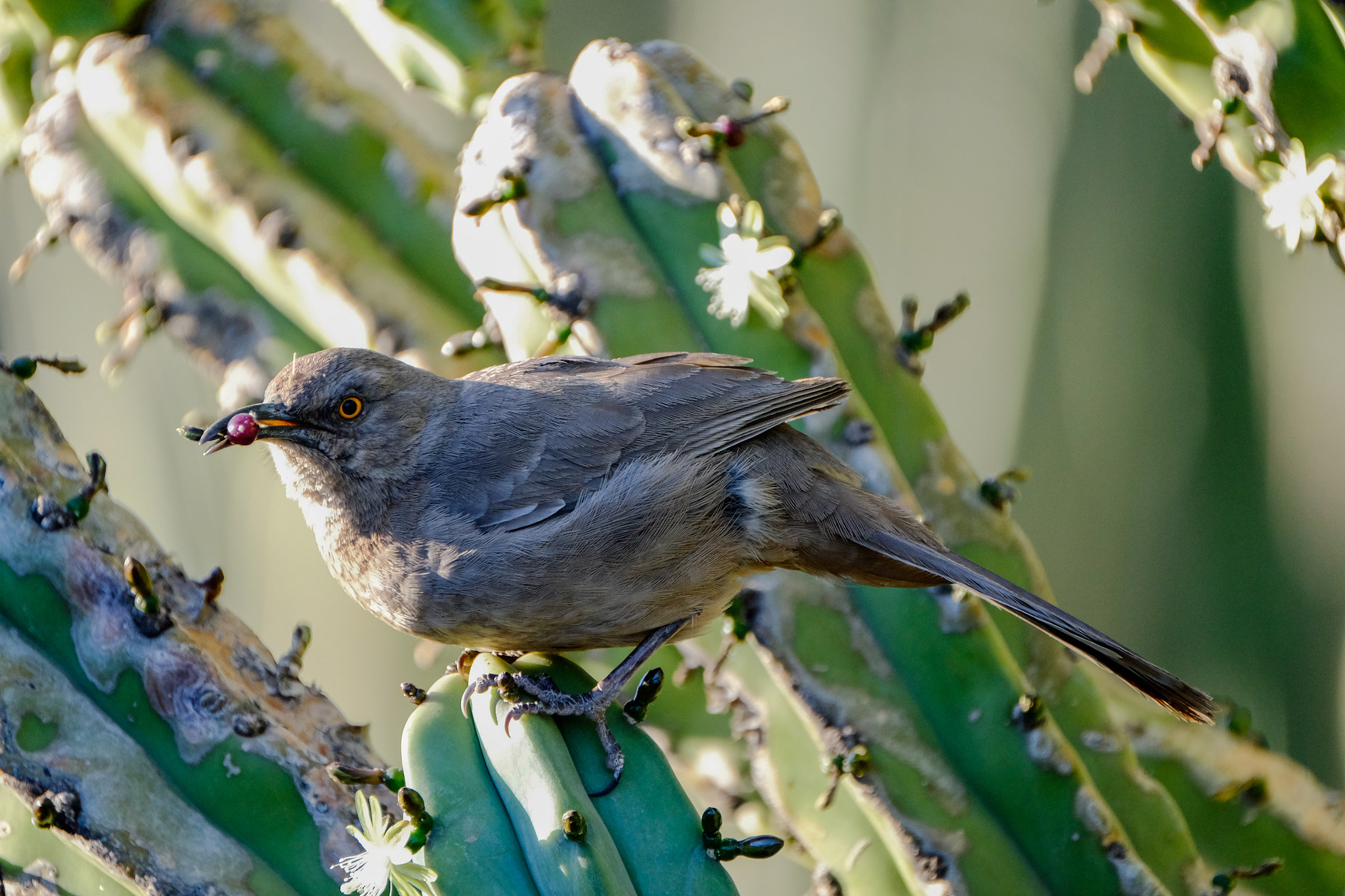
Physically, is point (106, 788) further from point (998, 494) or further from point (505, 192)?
point (998, 494)

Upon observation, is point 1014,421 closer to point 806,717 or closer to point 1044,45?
point 1044,45

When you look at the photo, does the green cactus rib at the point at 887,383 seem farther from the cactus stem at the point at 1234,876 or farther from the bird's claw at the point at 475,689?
the bird's claw at the point at 475,689

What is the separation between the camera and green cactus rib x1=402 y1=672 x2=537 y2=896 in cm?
97

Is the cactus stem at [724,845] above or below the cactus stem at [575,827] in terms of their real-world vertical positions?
above

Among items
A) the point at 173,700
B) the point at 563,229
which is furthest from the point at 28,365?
the point at 563,229

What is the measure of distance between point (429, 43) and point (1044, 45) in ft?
4.78

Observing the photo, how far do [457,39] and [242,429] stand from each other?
1057 mm

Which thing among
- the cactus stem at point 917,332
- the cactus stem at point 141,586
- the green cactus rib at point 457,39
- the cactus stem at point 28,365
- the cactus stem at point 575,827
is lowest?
the cactus stem at point 575,827

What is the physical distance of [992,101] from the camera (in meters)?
2.44

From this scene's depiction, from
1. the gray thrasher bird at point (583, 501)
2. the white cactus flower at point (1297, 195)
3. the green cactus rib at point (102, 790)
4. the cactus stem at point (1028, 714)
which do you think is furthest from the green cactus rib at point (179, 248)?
the white cactus flower at point (1297, 195)

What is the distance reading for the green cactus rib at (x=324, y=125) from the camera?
6.66ft

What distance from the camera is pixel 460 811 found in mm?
1001

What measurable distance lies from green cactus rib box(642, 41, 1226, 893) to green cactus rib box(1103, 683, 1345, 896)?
1.27 feet

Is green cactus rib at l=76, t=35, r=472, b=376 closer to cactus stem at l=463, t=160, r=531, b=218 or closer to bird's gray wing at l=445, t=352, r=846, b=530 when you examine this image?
cactus stem at l=463, t=160, r=531, b=218
